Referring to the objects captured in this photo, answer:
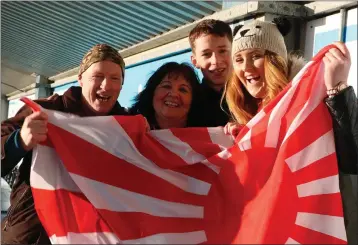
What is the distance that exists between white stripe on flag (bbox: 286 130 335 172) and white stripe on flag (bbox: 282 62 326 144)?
0.08m

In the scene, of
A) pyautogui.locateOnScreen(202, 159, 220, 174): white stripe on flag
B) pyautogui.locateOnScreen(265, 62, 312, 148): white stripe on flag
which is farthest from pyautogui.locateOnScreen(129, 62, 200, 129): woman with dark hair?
pyautogui.locateOnScreen(265, 62, 312, 148): white stripe on flag

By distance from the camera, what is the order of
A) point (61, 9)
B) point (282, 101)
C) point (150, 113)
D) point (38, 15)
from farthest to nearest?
point (38, 15) < point (61, 9) < point (150, 113) < point (282, 101)

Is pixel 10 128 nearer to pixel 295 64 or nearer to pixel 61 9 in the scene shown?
pixel 295 64

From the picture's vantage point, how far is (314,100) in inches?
73.2

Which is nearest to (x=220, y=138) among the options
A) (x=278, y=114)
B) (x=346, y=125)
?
(x=278, y=114)

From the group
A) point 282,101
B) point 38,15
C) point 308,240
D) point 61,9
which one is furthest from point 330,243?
point 38,15

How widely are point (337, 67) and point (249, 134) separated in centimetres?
41

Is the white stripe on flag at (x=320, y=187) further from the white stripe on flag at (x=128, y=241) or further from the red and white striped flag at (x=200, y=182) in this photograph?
the white stripe on flag at (x=128, y=241)

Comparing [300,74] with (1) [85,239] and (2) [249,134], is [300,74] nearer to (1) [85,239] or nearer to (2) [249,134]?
(2) [249,134]

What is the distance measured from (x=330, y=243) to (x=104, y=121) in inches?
37.8

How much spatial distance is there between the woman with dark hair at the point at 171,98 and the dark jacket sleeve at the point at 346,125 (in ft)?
2.33

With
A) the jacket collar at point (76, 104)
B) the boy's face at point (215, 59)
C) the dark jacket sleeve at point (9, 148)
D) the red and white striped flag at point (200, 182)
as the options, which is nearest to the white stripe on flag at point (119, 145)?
the red and white striped flag at point (200, 182)

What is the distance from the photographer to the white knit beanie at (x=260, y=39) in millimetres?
2023

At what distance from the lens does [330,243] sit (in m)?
1.78
